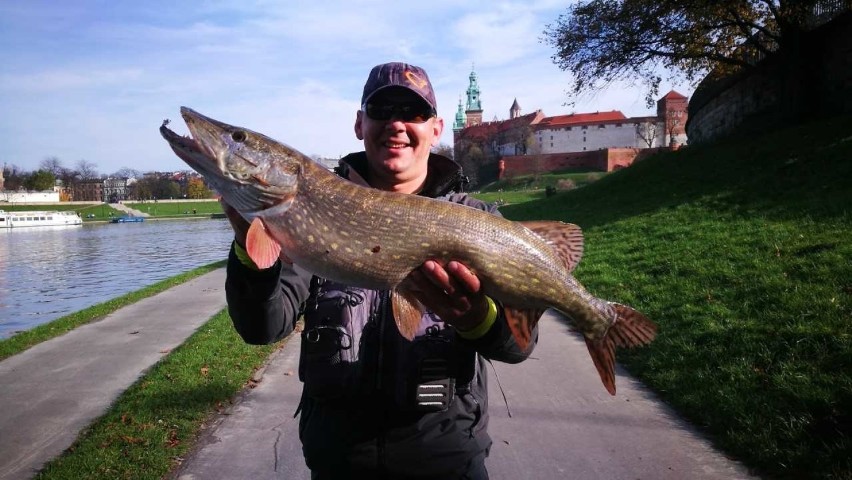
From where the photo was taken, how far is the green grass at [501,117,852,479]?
3.70m

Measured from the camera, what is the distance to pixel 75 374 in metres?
6.20

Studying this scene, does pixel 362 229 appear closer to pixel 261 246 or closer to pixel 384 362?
pixel 261 246

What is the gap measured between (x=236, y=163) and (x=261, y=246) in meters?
0.43

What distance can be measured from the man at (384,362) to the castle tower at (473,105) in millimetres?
132071

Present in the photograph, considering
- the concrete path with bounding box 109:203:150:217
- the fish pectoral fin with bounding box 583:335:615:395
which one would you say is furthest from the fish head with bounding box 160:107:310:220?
the concrete path with bounding box 109:203:150:217

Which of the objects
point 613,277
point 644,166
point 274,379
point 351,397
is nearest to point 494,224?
point 351,397

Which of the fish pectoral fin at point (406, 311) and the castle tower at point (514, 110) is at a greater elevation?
the castle tower at point (514, 110)

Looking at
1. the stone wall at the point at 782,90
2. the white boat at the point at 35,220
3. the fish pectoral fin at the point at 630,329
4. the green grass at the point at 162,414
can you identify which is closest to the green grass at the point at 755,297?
the fish pectoral fin at the point at 630,329

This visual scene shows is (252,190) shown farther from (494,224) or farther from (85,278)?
(85,278)

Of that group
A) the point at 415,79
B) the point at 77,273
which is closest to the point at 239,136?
the point at 415,79

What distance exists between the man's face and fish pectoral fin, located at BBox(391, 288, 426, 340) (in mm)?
709

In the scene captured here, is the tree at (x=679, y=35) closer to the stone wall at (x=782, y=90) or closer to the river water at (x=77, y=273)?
the stone wall at (x=782, y=90)

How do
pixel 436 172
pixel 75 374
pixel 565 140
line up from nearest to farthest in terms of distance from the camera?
pixel 436 172, pixel 75 374, pixel 565 140

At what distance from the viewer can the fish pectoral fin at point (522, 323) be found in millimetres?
2447
